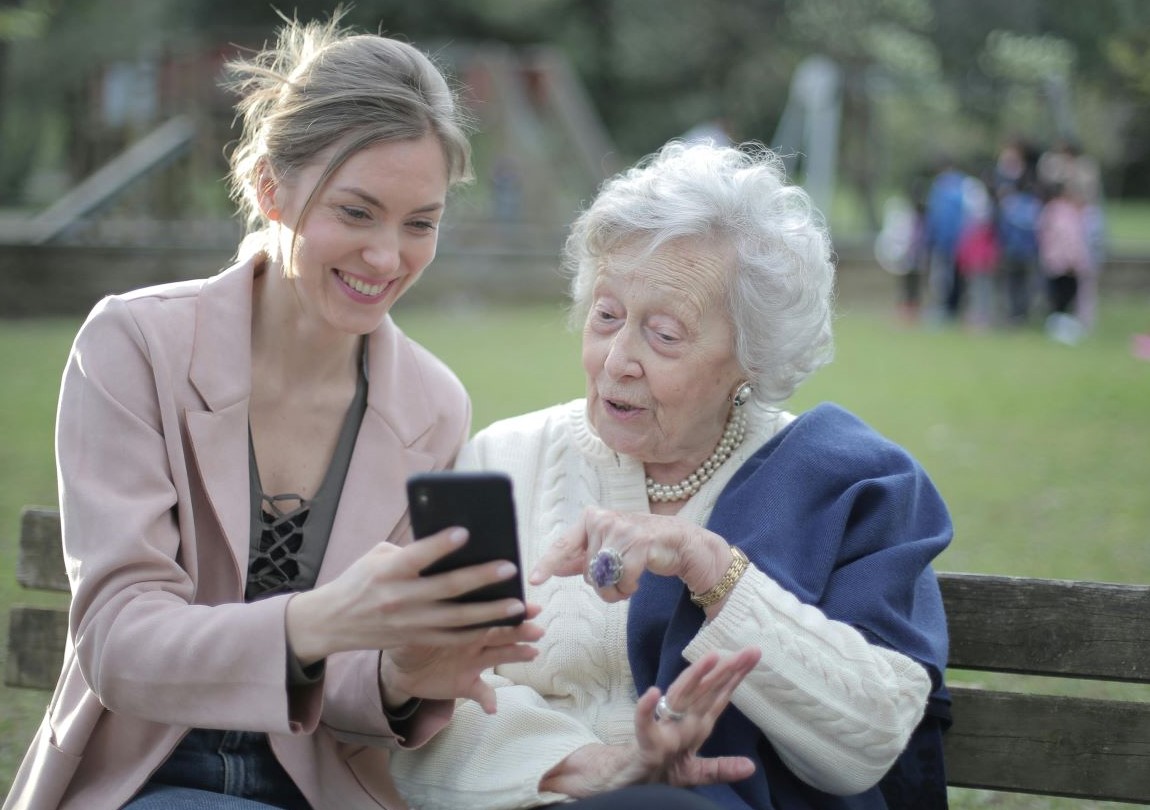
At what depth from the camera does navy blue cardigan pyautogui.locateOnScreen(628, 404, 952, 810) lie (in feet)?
9.13

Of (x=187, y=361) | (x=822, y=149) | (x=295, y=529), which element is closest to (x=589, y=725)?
(x=295, y=529)

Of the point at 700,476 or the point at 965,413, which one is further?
the point at 965,413

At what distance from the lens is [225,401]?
114 inches

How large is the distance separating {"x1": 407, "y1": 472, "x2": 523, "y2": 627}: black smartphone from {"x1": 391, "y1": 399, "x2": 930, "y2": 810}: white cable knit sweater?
1.99 feet

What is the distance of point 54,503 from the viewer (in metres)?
7.94

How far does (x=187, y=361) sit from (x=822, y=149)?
81.7 ft

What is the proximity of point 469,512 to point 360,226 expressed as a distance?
0.97 m

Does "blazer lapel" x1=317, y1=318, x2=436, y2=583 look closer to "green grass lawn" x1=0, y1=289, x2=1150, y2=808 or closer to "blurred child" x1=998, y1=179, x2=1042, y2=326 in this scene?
"green grass lawn" x1=0, y1=289, x2=1150, y2=808

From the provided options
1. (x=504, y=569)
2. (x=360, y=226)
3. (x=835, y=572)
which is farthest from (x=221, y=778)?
(x=835, y=572)

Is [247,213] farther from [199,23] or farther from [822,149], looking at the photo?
[199,23]

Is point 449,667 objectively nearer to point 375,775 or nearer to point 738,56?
point 375,775

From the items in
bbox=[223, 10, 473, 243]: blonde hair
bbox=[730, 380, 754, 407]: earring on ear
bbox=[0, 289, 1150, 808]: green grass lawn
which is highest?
bbox=[223, 10, 473, 243]: blonde hair

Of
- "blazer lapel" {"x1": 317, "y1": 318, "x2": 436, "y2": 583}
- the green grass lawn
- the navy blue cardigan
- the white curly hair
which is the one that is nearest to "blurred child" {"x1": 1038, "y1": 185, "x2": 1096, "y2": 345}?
the green grass lawn

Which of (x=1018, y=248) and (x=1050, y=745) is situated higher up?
(x=1050, y=745)
